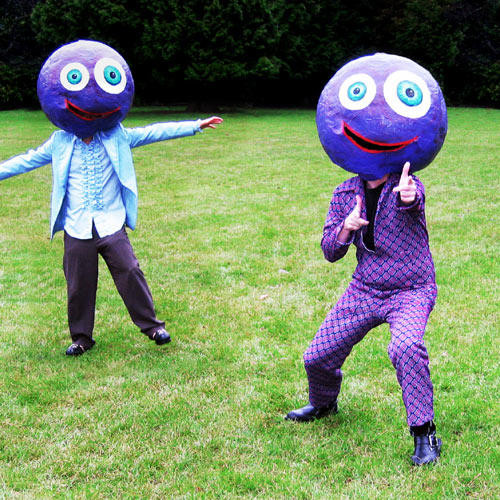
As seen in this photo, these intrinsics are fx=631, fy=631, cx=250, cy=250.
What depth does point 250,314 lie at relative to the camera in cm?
570

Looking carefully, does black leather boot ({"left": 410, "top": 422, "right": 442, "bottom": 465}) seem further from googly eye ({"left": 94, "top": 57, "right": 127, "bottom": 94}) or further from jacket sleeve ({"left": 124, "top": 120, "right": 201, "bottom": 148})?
googly eye ({"left": 94, "top": 57, "right": 127, "bottom": 94})

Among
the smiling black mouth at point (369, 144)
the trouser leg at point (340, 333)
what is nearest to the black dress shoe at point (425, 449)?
the trouser leg at point (340, 333)

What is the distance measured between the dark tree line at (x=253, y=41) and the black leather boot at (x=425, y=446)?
71.5 ft

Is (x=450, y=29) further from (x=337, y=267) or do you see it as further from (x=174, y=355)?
(x=174, y=355)

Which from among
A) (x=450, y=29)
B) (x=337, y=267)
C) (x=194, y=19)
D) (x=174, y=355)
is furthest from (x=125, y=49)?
(x=174, y=355)

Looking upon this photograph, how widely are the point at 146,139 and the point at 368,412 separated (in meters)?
2.64

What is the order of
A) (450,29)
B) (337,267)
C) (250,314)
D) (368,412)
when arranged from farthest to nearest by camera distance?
(450,29), (337,267), (250,314), (368,412)

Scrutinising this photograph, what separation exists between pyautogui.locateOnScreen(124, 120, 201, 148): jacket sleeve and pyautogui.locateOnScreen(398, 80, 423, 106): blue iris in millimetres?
2104

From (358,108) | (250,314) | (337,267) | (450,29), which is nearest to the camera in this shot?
(358,108)

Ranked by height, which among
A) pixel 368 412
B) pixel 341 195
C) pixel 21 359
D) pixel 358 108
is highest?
pixel 358 108

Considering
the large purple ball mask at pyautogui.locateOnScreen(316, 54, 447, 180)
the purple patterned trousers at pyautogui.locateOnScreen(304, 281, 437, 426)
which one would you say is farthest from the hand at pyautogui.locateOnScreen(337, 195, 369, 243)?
the purple patterned trousers at pyautogui.locateOnScreen(304, 281, 437, 426)

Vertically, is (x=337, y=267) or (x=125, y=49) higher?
(x=125, y=49)

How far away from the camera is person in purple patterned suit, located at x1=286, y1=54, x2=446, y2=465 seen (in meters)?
3.14

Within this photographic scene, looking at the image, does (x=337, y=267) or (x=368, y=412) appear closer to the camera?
(x=368, y=412)
